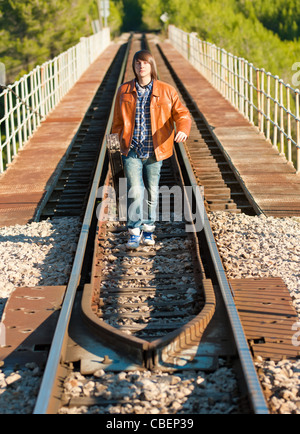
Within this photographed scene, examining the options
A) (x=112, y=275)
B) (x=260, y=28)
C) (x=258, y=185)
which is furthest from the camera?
(x=260, y=28)

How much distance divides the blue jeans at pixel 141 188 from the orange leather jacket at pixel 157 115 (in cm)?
14

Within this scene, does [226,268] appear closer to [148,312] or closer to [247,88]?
[148,312]

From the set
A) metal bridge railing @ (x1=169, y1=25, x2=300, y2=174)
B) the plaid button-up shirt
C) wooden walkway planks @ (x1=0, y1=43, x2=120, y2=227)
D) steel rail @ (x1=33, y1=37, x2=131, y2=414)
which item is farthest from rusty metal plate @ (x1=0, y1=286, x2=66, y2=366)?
metal bridge railing @ (x1=169, y1=25, x2=300, y2=174)

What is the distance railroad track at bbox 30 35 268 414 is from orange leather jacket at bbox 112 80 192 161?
92cm

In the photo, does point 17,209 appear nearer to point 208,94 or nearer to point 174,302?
point 174,302

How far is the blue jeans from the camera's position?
604cm

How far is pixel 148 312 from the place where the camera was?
4953 mm

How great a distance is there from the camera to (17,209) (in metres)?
8.09

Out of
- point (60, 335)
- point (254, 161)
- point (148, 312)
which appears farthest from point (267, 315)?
point (254, 161)

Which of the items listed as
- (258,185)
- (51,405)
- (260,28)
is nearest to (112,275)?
(51,405)

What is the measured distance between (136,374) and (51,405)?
1.98 ft

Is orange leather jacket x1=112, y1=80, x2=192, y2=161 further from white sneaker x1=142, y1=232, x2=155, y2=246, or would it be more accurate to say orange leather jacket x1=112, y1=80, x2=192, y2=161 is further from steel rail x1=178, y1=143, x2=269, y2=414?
steel rail x1=178, y1=143, x2=269, y2=414

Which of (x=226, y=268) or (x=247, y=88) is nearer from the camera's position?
(x=226, y=268)

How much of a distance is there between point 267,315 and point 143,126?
2.05 m
